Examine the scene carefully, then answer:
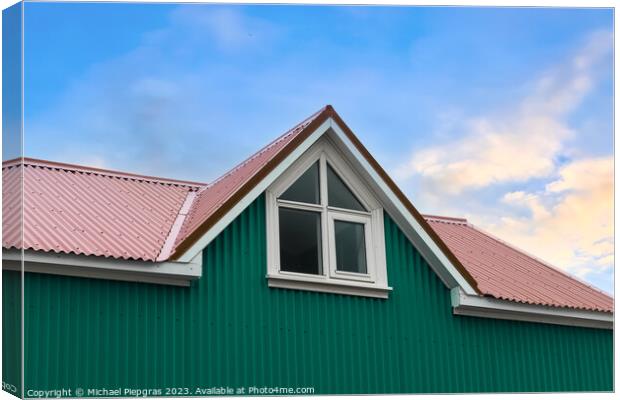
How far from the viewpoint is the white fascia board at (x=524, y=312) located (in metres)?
14.4

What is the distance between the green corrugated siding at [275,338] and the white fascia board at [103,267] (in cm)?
12

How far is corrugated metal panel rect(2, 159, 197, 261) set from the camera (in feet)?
40.2

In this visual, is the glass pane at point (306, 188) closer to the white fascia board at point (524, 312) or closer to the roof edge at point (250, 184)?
the roof edge at point (250, 184)

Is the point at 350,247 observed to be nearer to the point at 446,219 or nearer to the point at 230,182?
the point at 230,182

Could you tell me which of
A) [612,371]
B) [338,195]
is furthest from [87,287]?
[612,371]

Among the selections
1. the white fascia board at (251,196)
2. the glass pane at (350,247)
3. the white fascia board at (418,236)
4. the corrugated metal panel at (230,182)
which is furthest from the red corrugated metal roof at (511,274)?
the corrugated metal panel at (230,182)

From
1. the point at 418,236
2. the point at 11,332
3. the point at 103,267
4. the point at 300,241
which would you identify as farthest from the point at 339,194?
the point at 11,332

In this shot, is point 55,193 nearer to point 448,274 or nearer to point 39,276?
point 39,276

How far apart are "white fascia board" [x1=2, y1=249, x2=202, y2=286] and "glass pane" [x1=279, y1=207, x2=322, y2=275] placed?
1456 millimetres

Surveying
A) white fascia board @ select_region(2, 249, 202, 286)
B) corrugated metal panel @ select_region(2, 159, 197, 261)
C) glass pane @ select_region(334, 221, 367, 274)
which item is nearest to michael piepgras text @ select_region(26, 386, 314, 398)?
white fascia board @ select_region(2, 249, 202, 286)

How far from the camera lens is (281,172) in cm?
1344

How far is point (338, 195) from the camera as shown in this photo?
46.6ft

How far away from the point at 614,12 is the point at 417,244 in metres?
4.50

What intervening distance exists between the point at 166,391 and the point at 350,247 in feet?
11.6
